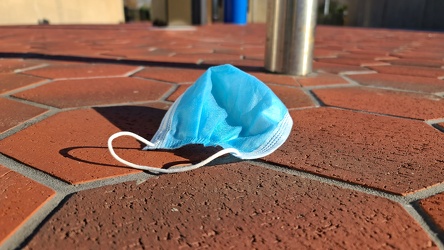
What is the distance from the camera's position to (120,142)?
0.96 meters

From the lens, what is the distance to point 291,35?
1.83 meters

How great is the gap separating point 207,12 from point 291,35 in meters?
6.31

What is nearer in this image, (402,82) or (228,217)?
(228,217)

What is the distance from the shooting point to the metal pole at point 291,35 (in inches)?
70.4

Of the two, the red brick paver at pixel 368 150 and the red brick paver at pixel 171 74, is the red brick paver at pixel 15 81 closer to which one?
→ the red brick paver at pixel 171 74

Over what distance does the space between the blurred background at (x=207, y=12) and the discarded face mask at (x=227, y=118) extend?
191 inches

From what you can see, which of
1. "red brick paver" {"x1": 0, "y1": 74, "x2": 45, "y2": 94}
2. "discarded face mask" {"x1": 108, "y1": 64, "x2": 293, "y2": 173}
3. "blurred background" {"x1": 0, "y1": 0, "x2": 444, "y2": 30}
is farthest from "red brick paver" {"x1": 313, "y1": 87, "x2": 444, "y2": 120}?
"blurred background" {"x1": 0, "y1": 0, "x2": 444, "y2": 30}

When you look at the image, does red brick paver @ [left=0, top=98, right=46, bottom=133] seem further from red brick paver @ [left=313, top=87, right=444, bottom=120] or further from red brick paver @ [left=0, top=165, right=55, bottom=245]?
red brick paver @ [left=313, top=87, right=444, bottom=120]

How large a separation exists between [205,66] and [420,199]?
63.0 inches

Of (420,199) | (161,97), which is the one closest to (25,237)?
(420,199)

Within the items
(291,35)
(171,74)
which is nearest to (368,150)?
(291,35)

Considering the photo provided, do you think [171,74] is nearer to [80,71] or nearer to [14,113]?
[80,71]

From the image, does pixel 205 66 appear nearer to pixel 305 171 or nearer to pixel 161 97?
pixel 161 97

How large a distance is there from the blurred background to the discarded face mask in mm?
4850
